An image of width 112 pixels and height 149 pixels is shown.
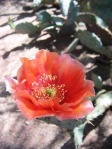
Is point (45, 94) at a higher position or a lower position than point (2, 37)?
higher

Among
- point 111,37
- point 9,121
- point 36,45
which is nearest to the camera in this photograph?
point 9,121

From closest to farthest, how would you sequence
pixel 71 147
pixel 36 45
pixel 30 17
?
pixel 71 147 < pixel 36 45 < pixel 30 17

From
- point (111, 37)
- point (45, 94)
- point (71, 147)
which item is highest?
point (45, 94)

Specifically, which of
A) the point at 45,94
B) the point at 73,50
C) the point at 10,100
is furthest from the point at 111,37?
the point at 45,94

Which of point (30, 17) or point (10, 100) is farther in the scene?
point (30, 17)

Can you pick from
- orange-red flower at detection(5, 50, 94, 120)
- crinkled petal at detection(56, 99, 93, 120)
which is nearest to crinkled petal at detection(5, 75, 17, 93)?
orange-red flower at detection(5, 50, 94, 120)

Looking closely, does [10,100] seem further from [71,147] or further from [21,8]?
[21,8]
